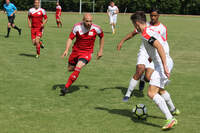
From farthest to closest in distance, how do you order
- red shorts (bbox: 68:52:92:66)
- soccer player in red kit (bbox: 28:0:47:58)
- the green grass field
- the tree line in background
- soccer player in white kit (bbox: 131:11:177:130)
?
1. the tree line in background
2. soccer player in red kit (bbox: 28:0:47:58)
3. red shorts (bbox: 68:52:92:66)
4. the green grass field
5. soccer player in white kit (bbox: 131:11:177:130)

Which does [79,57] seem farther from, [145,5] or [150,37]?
[145,5]

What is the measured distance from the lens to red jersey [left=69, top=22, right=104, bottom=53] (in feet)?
27.0

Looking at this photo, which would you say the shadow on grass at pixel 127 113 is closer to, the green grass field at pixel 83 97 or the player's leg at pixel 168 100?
the green grass field at pixel 83 97

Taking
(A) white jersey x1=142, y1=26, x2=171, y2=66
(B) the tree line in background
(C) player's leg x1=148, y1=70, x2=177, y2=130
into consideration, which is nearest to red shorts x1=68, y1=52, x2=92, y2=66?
(A) white jersey x1=142, y1=26, x2=171, y2=66

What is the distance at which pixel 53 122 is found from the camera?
20.8ft

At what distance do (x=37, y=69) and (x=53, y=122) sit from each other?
524cm

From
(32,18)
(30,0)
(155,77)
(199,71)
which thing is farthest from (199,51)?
(30,0)

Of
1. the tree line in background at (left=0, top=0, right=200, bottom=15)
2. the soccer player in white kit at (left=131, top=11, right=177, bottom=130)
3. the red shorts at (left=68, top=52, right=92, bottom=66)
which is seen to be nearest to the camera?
→ the soccer player in white kit at (left=131, top=11, right=177, bottom=130)

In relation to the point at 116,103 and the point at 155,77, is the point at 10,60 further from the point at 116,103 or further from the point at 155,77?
the point at 155,77

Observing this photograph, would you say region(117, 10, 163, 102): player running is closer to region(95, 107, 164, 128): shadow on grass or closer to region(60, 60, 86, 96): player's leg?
region(95, 107, 164, 128): shadow on grass

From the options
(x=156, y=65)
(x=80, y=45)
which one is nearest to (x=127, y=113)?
(x=156, y=65)

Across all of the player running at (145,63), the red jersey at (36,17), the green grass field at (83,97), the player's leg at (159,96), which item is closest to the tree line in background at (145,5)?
the red jersey at (36,17)

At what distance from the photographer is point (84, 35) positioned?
27.4ft

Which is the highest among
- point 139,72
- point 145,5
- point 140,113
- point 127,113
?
point 145,5
